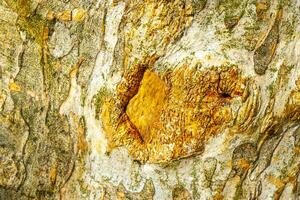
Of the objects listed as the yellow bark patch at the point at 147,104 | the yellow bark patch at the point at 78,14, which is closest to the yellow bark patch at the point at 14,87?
the yellow bark patch at the point at 78,14

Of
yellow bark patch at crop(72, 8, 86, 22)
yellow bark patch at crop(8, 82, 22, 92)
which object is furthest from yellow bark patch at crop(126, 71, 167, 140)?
yellow bark patch at crop(8, 82, 22, 92)

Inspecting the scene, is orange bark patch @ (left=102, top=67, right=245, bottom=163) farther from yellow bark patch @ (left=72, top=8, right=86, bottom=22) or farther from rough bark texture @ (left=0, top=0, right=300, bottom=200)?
yellow bark patch @ (left=72, top=8, right=86, bottom=22)

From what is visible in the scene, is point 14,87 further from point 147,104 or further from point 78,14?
point 147,104

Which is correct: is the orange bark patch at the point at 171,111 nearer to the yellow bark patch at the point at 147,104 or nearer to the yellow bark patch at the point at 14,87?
the yellow bark patch at the point at 147,104

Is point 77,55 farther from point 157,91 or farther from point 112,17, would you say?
point 157,91

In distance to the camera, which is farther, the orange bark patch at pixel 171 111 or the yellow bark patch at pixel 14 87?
the yellow bark patch at pixel 14 87

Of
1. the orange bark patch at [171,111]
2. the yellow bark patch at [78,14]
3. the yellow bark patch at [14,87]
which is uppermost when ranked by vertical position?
the yellow bark patch at [78,14]

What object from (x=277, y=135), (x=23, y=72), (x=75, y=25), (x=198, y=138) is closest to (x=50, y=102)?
(x=23, y=72)

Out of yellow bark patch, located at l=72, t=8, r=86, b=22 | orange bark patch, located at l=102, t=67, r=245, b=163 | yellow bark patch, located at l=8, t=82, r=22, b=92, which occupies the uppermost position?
yellow bark patch, located at l=72, t=8, r=86, b=22

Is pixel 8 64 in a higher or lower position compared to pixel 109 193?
higher
